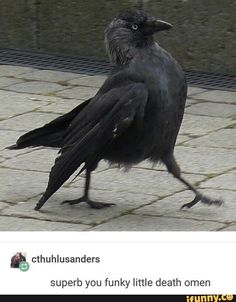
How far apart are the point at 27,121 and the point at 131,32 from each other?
6.94 feet

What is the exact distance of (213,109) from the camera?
866 centimetres

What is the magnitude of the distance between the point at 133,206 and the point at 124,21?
3.37 feet

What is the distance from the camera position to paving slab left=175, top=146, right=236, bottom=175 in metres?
7.17

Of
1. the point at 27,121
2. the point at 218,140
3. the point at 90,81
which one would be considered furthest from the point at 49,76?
the point at 218,140

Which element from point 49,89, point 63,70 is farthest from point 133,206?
point 63,70

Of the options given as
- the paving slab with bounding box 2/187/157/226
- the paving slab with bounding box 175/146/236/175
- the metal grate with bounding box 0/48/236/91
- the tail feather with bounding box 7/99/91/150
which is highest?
the tail feather with bounding box 7/99/91/150

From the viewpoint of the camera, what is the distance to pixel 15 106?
870 centimetres

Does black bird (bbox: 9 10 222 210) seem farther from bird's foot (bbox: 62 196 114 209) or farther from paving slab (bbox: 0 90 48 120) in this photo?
paving slab (bbox: 0 90 48 120)

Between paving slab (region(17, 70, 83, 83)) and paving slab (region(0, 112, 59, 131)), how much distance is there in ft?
3.74

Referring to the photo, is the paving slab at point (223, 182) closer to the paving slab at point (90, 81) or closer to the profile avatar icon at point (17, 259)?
the paving slab at point (90, 81)

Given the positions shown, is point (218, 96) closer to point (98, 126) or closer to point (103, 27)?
point (103, 27)

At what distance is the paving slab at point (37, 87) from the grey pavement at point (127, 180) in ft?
0.08

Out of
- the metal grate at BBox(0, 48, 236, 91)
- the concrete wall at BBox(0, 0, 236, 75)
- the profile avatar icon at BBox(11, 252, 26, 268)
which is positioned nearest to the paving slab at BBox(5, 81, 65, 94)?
the metal grate at BBox(0, 48, 236, 91)

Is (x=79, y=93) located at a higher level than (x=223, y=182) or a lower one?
lower
